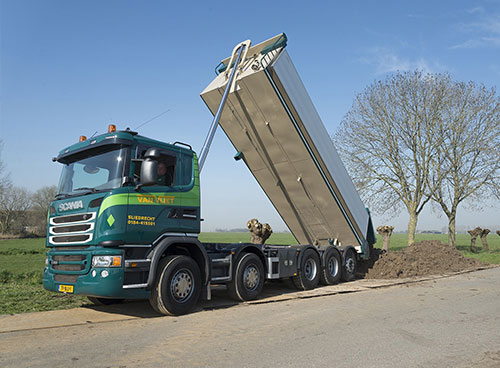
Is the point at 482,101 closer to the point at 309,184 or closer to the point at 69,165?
the point at 309,184

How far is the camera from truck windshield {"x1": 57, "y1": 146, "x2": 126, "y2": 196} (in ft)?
19.8

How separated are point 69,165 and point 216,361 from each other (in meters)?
4.42

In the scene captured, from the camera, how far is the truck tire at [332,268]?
1022 centimetres

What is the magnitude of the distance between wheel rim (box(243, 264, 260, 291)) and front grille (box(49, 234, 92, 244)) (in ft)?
10.4

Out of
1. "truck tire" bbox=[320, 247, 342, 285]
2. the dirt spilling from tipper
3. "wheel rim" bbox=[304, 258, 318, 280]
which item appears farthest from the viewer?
Result: the dirt spilling from tipper

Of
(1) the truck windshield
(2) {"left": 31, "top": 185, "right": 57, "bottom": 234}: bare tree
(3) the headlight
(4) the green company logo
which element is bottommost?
(3) the headlight

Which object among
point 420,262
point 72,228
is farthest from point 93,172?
point 420,262

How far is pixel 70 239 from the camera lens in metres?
6.12

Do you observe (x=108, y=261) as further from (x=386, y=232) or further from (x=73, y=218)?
(x=386, y=232)

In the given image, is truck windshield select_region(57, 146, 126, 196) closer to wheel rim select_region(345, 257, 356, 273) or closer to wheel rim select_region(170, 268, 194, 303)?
wheel rim select_region(170, 268, 194, 303)

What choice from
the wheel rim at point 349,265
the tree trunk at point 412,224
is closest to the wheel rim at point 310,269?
the wheel rim at point 349,265

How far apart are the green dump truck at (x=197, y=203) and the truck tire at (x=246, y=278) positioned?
2 cm

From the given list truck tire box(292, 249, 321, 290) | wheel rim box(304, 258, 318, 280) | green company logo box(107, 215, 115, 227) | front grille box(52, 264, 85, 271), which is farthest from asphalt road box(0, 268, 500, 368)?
wheel rim box(304, 258, 318, 280)

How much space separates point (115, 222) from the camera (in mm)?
5766
